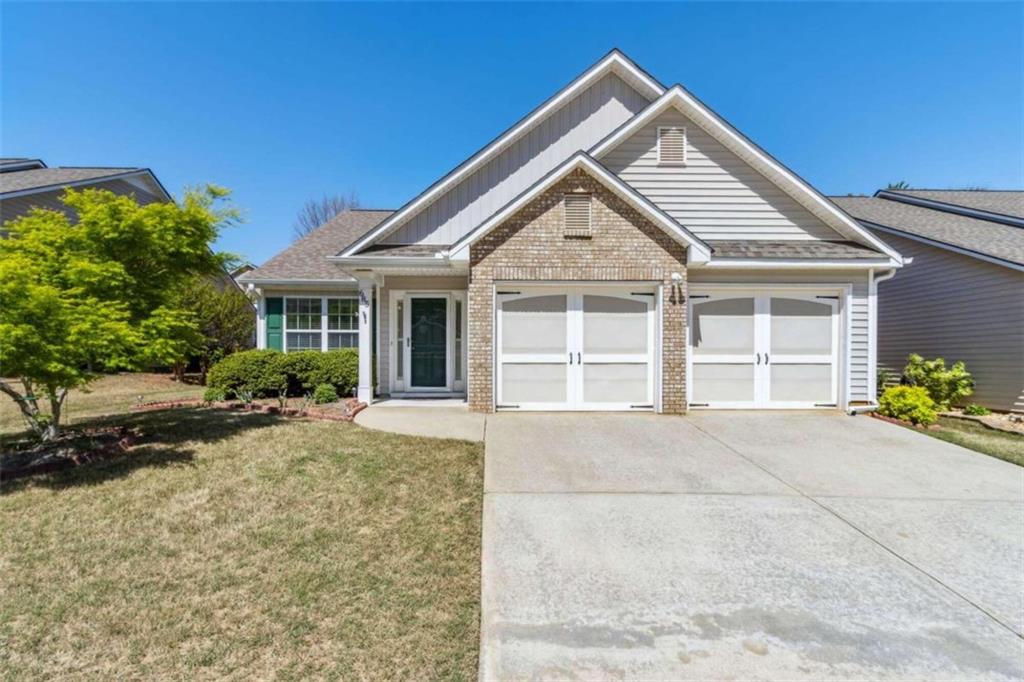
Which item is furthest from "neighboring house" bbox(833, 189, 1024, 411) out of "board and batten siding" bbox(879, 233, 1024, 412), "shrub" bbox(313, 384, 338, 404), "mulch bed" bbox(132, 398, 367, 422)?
"shrub" bbox(313, 384, 338, 404)

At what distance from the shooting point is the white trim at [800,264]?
9148 millimetres

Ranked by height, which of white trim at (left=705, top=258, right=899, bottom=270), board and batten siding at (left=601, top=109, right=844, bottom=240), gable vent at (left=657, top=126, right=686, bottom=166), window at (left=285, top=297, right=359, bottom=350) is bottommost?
window at (left=285, top=297, right=359, bottom=350)

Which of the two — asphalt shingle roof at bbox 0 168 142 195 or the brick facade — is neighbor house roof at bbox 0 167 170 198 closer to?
asphalt shingle roof at bbox 0 168 142 195

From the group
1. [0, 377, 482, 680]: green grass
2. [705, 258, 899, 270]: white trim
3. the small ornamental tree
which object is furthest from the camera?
[705, 258, 899, 270]: white trim

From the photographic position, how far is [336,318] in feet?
43.2

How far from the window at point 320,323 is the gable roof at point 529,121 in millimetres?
3990

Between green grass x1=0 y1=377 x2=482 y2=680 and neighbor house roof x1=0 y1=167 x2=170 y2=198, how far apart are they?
13439mm

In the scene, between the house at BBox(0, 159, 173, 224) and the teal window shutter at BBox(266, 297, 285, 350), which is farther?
the house at BBox(0, 159, 173, 224)

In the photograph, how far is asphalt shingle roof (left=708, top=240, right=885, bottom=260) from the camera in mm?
9258

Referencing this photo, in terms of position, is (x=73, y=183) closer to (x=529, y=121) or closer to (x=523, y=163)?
(x=523, y=163)

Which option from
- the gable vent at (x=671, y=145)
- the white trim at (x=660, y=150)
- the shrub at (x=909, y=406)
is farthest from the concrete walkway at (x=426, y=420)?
the shrub at (x=909, y=406)

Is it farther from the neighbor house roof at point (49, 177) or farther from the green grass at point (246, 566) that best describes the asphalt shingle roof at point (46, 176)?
the green grass at point (246, 566)

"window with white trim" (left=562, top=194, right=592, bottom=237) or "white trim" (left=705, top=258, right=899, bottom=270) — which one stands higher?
"window with white trim" (left=562, top=194, right=592, bottom=237)

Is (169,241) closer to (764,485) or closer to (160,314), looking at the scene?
(160,314)
